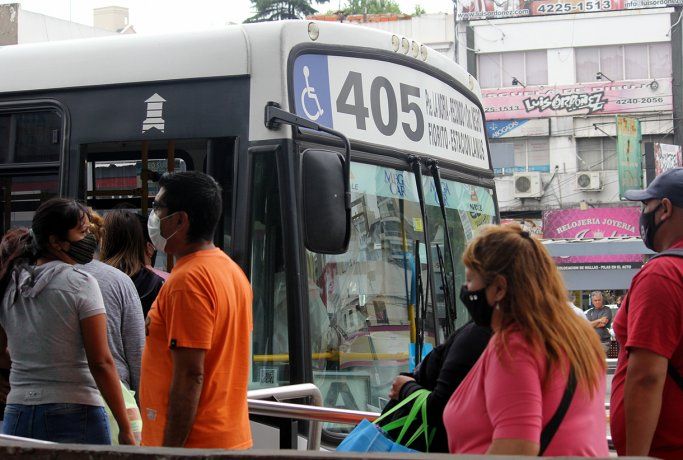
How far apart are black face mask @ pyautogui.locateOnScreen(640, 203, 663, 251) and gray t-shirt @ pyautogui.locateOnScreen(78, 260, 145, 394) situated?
2.14m

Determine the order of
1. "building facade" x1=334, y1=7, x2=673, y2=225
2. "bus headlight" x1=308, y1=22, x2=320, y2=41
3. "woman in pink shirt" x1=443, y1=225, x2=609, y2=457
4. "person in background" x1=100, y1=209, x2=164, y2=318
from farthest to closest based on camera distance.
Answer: "building facade" x1=334, y1=7, x2=673, y2=225 < "bus headlight" x1=308, y1=22, x2=320, y2=41 < "person in background" x1=100, y1=209, x2=164, y2=318 < "woman in pink shirt" x1=443, y1=225, x2=609, y2=457

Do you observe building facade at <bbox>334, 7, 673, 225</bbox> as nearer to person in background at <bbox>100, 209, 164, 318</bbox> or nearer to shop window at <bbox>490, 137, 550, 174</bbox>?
shop window at <bbox>490, 137, 550, 174</bbox>

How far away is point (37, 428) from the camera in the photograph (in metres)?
3.96

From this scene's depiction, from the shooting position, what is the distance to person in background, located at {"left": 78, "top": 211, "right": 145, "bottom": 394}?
4.45 meters

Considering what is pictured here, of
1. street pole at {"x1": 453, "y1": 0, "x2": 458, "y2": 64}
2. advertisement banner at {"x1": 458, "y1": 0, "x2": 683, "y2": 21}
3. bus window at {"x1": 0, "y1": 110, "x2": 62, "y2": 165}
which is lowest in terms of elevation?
bus window at {"x1": 0, "y1": 110, "x2": 62, "y2": 165}

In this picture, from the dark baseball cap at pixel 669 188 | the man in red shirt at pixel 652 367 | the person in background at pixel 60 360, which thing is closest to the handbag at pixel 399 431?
the man in red shirt at pixel 652 367

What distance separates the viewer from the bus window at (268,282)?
16.9 ft

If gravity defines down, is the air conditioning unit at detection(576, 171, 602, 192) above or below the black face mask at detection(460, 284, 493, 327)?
above

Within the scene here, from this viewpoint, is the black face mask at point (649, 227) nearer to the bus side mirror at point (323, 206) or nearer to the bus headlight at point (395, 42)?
the bus side mirror at point (323, 206)

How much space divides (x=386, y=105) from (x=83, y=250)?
2.30m

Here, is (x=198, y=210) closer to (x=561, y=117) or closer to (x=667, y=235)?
(x=667, y=235)

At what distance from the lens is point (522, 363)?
2.54 meters

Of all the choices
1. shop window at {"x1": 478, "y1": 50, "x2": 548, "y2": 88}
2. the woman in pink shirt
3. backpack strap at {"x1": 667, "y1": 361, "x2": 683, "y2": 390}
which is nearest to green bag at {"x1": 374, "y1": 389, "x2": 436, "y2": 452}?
the woman in pink shirt

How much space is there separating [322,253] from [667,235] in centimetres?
195
